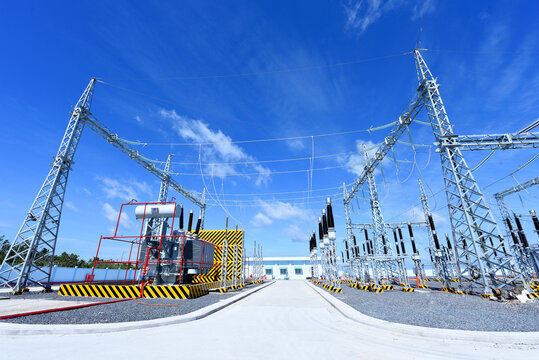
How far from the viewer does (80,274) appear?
948 inches

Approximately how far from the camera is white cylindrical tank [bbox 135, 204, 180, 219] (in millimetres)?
13141

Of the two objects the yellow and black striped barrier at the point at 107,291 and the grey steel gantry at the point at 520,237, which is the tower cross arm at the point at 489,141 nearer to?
the grey steel gantry at the point at 520,237

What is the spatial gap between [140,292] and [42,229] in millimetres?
7941

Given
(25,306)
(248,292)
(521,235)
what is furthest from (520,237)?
(25,306)

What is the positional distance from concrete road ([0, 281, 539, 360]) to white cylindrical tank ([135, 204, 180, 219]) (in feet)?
27.2

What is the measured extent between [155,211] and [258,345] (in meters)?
11.2

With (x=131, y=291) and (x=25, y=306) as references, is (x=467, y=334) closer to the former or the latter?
(x=131, y=291)

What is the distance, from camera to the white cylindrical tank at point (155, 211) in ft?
43.1

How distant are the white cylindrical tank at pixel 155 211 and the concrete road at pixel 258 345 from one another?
8.28m

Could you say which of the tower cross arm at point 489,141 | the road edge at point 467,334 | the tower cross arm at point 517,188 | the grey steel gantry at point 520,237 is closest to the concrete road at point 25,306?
the road edge at point 467,334

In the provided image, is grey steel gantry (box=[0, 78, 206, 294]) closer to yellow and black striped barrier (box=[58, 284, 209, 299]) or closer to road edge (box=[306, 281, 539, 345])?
yellow and black striped barrier (box=[58, 284, 209, 299])

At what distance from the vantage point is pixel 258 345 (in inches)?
170

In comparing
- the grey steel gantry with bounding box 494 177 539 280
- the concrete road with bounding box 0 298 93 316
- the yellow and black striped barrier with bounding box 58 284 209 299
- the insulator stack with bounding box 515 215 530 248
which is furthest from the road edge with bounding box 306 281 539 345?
the insulator stack with bounding box 515 215 530 248

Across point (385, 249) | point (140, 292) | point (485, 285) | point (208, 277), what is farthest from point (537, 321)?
point (208, 277)
